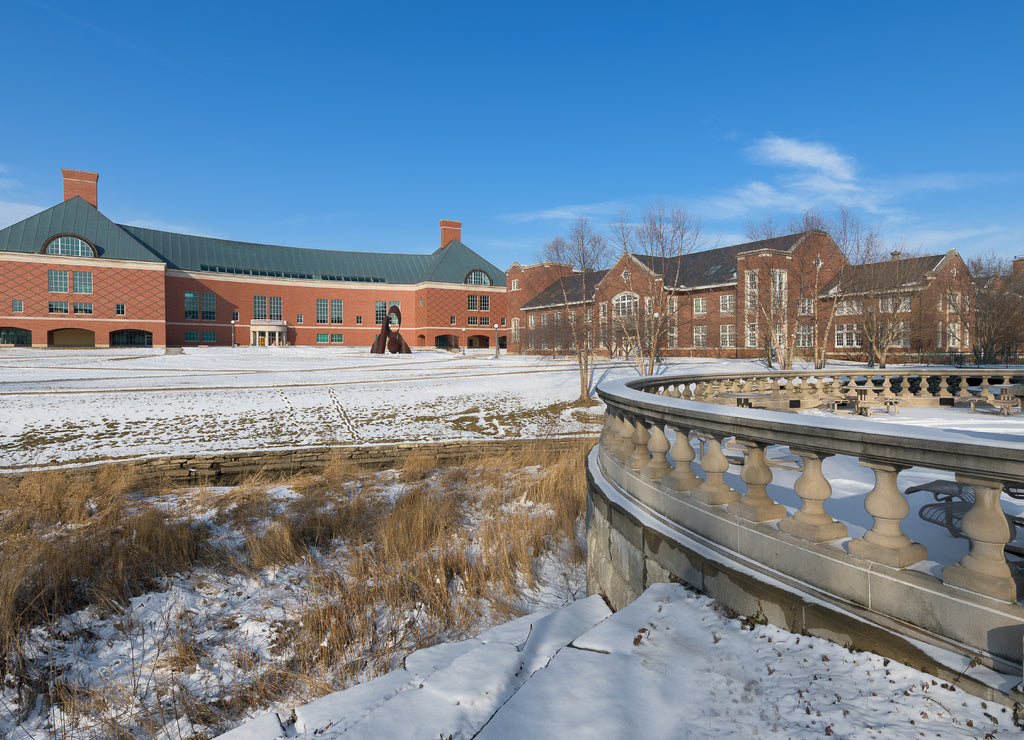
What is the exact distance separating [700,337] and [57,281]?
6227 centimetres

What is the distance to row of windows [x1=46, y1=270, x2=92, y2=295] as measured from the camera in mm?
54812

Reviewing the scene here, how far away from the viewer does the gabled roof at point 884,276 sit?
29.0 m

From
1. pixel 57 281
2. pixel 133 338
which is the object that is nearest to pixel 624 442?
pixel 133 338

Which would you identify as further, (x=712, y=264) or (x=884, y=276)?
(x=712, y=264)

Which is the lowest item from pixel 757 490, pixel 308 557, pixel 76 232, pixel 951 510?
pixel 308 557

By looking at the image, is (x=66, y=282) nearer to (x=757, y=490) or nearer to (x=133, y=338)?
(x=133, y=338)

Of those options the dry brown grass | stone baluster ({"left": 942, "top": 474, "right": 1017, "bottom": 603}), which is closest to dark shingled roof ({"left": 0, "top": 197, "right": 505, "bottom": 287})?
the dry brown grass

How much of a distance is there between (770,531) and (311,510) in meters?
8.84

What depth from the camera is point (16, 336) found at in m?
55.2

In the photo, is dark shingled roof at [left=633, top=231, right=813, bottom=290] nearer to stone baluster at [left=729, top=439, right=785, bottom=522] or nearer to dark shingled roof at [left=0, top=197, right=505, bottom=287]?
dark shingled roof at [left=0, top=197, right=505, bottom=287]

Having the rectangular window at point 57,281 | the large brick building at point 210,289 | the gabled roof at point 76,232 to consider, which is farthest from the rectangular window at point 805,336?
the rectangular window at point 57,281

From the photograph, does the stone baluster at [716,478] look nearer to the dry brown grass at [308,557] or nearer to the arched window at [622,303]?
the dry brown grass at [308,557]

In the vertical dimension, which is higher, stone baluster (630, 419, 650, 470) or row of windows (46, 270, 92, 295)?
row of windows (46, 270, 92, 295)

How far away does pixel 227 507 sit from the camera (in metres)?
10.7
